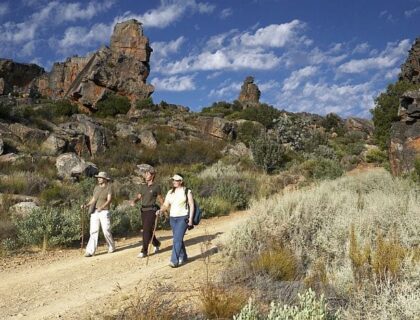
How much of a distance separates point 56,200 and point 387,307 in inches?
446

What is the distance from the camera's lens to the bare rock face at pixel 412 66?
35997mm

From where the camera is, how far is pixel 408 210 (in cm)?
815

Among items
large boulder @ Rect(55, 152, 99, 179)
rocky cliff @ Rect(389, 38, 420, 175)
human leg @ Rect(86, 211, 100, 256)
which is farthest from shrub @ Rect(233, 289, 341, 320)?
large boulder @ Rect(55, 152, 99, 179)

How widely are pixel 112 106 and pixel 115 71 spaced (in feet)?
17.2

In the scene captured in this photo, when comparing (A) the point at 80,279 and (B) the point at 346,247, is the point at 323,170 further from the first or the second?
(A) the point at 80,279

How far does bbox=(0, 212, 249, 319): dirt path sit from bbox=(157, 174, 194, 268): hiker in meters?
0.23

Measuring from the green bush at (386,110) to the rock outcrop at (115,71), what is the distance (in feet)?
81.1

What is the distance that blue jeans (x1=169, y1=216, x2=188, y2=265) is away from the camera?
8141 millimetres

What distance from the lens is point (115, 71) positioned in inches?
1757

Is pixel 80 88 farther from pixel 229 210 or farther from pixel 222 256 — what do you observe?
pixel 222 256

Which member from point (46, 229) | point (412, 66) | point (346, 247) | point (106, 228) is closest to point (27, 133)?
point (46, 229)

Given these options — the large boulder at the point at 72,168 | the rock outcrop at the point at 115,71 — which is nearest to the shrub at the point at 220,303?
the large boulder at the point at 72,168

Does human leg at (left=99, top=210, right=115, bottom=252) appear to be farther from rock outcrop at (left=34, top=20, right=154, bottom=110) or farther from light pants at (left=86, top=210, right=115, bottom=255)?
rock outcrop at (left=34, top=20, right=154, bottom=110)

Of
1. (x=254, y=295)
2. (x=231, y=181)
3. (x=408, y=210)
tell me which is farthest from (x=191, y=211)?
(x=231, y=181)
